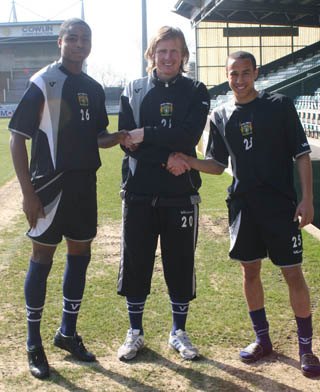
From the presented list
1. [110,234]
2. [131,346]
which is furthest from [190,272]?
[110,234]

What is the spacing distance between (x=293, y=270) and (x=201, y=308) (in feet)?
3.94

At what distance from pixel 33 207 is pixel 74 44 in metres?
0.99

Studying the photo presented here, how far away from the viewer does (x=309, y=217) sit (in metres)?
3.18

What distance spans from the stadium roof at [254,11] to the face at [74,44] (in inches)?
744

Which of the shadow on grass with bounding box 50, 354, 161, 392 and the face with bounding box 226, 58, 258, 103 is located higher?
the face with bounding box 226, 58, 258, 103

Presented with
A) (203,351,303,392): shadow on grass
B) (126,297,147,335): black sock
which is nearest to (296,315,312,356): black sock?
(203,351,303,392): shadow on grass

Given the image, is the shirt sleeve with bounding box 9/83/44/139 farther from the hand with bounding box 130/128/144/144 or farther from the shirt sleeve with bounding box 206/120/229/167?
the shirt sleeve with bounding box 206/120/229/167

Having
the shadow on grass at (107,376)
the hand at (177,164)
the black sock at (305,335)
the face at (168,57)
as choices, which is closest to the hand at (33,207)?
the hand at (177,164)

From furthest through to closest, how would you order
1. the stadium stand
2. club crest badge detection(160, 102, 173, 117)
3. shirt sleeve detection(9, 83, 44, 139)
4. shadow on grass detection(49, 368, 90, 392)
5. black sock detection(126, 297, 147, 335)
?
the stadium stand
black sock detection(126, 297, 147, 335)
club crest badge detection(160, 102, 173, 117)
shirt sleeve detection(9, 83, 44, 139)
shadow on grass detection(49, 368, 90, 392)

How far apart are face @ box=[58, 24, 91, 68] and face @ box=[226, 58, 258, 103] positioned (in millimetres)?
881

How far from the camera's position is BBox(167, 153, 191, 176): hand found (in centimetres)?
325

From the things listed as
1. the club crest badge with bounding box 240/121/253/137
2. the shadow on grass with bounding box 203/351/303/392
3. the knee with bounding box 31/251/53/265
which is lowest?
the shadow on grass with bounding box 203/351/303/392

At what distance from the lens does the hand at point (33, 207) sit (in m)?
3.16

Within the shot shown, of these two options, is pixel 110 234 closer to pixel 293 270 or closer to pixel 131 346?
pixel 131 346
